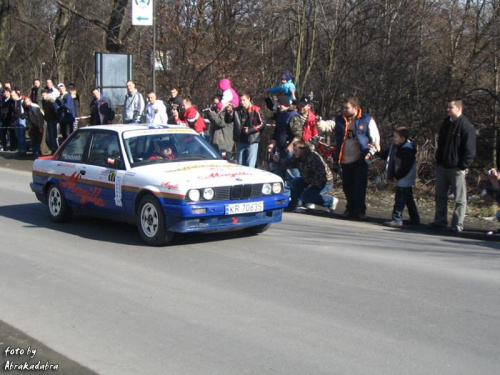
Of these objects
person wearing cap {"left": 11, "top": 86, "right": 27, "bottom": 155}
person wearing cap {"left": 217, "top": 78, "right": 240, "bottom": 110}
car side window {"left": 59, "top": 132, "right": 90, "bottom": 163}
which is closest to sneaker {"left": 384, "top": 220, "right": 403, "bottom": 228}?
car side window {"left": 59, "top": 132, "right": 90, "bottom": 163}

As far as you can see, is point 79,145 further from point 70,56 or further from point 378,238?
point 70,56

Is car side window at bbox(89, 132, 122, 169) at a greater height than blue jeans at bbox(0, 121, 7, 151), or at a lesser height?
greater

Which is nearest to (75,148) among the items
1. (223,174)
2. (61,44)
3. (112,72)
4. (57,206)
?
(57,206)

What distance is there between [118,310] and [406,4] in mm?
12369

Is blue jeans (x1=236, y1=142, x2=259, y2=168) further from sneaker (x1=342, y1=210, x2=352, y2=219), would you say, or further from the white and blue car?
the white and blue car

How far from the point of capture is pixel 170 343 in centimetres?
580

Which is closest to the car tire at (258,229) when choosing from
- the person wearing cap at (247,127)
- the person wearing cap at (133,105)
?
the person wearing cap at (247,127)

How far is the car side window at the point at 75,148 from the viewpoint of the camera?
10.8m

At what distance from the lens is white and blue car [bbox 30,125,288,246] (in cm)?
895

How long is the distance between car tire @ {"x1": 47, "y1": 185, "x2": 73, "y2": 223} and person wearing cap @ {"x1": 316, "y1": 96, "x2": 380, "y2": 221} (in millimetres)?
4398

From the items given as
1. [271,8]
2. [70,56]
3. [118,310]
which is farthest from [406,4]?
[70,56]

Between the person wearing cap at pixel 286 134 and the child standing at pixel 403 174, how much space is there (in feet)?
6.41

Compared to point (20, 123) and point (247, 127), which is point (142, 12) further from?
point (20, 123)

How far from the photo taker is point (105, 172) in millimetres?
10047
